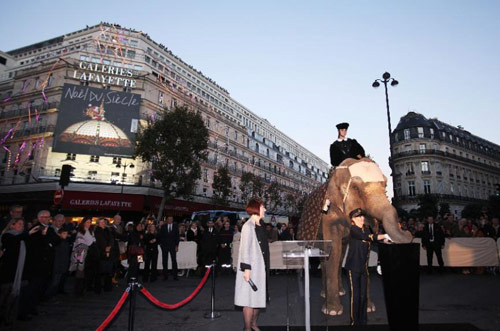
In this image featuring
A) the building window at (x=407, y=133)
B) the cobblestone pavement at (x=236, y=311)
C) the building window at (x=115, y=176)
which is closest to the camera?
the cobblestone pavement at (x=236, y=311)

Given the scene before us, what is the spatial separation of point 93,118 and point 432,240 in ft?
94.5

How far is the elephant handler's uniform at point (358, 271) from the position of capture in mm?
4219

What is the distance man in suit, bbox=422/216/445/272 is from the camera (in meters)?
10.2

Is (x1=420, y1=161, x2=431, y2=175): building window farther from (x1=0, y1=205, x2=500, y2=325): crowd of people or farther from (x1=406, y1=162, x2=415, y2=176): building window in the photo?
(x1=0, y1=205, x2=500, y2=325): crowd of people

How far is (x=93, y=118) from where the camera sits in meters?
28.5

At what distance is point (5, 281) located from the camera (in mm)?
4727

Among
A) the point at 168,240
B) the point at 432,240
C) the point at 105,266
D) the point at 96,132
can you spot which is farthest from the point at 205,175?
the point at 105,266

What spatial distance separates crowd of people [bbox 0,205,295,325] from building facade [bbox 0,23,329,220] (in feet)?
59.0

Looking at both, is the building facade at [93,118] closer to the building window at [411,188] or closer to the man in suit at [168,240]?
the man in suit at [168,240]

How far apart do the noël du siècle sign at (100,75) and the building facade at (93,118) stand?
9 centimetres

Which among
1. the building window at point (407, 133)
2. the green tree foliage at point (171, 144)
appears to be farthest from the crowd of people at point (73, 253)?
the building window at point (407, 133)

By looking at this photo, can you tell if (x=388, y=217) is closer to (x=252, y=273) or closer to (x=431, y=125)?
(x=252, y=273)

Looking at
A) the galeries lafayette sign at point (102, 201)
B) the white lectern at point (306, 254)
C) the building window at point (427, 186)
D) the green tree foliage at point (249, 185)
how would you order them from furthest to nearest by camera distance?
the building window at point (427, 186), the green tree foliage at point (249, 185), the galeries lafayette sign at point (102, 201), the white lectern at point (306, 254)

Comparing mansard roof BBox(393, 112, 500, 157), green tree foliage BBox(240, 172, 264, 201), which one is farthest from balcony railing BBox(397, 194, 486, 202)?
green tree foliage BBox(240, 172, 264, 201)
